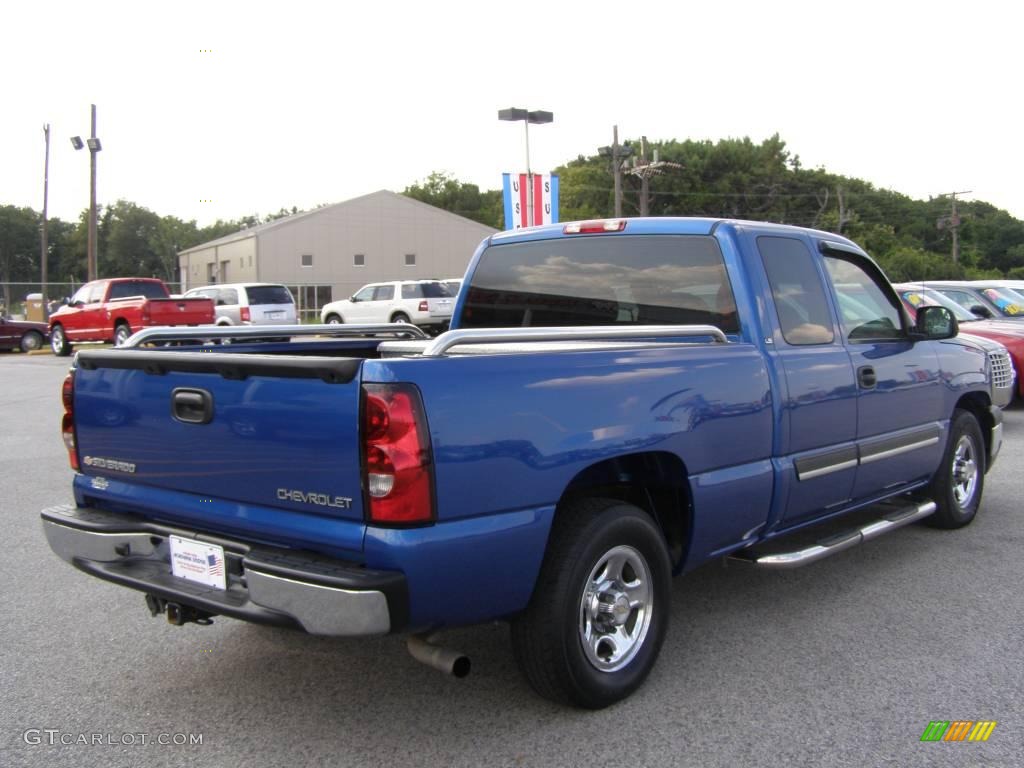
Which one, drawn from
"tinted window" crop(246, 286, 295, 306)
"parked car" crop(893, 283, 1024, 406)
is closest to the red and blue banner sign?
"tinted window" crop(246, 286, 295, 306)

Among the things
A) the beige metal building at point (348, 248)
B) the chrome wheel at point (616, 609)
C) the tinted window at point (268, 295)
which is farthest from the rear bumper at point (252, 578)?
the beige metal building at point (348, 248)

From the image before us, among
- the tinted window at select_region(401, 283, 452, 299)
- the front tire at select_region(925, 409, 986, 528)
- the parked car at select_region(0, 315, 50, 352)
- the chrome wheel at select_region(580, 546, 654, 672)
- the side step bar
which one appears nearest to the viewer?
the chrome wheel at select_region(580, 546, 654, 672)

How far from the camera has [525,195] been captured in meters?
22.3

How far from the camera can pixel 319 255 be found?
51781 millimetres

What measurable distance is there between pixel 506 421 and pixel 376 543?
58 centimetres

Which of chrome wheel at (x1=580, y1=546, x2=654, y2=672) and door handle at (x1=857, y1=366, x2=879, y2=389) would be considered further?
door handle at (x1=857, y1=366, x2=879, y2=389)

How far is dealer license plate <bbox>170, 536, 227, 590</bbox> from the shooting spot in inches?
129

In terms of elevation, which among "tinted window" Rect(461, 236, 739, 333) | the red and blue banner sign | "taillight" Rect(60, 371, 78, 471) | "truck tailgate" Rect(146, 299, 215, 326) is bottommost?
"taillight" Rect(60, 371, 78, 471)

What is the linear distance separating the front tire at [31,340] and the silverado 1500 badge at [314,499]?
29.2m

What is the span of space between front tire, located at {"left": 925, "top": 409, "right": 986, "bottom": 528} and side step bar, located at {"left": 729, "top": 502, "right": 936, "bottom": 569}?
0.32 metres

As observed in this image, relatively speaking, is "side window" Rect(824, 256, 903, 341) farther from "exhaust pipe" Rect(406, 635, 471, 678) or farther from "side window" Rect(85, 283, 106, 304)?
"side window" Rect(85, 283, 106, 304)

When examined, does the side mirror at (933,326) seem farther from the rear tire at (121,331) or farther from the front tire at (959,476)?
the rear tire at (121,331)

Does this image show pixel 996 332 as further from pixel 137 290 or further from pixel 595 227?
pixel 137 290

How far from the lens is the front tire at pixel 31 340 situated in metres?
28.8
